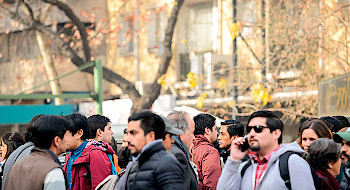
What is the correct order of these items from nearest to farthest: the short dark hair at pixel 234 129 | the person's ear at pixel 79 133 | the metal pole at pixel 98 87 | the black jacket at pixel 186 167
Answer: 1. the black jacket at pixel 186 167
2. the person's ear at pixel 79 133
3. the short dark hair at pixel 234 129
4. the metal pole at pixel 98 87

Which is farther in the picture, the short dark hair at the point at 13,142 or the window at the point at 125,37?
the window at the point at 125,37

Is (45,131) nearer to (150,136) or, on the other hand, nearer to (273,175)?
(150,136)

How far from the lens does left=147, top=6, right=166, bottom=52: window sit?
22375 mm

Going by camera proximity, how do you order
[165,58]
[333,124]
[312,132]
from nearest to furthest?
1. [312,132]
2. [333,124]
3. [165,58]

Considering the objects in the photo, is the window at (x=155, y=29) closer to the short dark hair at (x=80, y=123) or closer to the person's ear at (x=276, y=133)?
the short dark hair at (x=80, y=123)

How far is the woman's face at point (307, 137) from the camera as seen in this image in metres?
5.75

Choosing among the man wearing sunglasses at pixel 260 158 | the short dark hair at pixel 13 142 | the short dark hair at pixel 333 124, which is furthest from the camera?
the short dark hair at pixel 13 142

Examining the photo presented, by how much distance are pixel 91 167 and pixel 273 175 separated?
7.16 feet

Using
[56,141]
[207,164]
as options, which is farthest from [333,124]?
[56,141]

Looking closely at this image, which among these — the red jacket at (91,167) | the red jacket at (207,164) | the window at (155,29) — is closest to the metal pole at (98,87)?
the red jacket at (207,164)

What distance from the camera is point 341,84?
8.09 m

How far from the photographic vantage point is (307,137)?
5.79m

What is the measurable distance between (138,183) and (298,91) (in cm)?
1057

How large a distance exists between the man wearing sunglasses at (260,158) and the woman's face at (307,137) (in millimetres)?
1037
